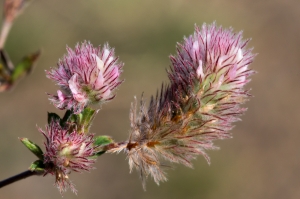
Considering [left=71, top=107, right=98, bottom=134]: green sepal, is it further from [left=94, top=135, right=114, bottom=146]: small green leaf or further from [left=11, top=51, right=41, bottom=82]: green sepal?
[left=11, top=51, right=41, bottom=82]: green sepal

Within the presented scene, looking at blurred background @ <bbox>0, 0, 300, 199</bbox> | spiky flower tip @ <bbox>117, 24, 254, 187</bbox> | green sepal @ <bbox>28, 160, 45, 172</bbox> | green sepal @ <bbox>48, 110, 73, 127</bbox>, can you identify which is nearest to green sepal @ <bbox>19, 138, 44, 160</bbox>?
green sepal @ <bbox>28, 160, 45, 172</bbox>

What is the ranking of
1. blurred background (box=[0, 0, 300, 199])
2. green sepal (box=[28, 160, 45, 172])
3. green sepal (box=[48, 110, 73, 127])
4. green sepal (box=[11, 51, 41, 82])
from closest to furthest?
green sepal (box=[11, 51, 41, 82]), green sepal (box=[28, 160, 45, 172]), green sepal (box=[48, 110, 73, 127]), blurred background (box=[0, 0, 300, 199])

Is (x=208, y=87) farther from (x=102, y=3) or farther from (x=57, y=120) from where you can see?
(x=102, y=3)

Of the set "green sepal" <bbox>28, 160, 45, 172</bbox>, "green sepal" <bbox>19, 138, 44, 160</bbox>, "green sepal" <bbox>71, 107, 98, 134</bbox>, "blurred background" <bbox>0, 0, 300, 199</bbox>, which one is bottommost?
"green sepal" <bbox>28, 160, 45, 172</bbox>

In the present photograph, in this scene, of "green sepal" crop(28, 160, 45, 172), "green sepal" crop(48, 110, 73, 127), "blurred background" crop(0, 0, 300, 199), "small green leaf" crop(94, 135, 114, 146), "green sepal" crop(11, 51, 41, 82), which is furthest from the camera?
"blurred background" crop(0, 0, 300, 199)

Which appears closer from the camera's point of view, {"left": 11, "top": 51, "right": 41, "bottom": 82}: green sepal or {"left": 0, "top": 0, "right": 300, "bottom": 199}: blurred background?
{"left": 11, "top": 51, "right": 41, "bottom": 82}: green sepal

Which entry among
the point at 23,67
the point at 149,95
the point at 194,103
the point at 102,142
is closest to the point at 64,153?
the point at 102,142

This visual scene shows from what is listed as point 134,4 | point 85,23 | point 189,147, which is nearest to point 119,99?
point 85,23

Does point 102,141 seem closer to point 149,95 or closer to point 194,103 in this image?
point 194,103
